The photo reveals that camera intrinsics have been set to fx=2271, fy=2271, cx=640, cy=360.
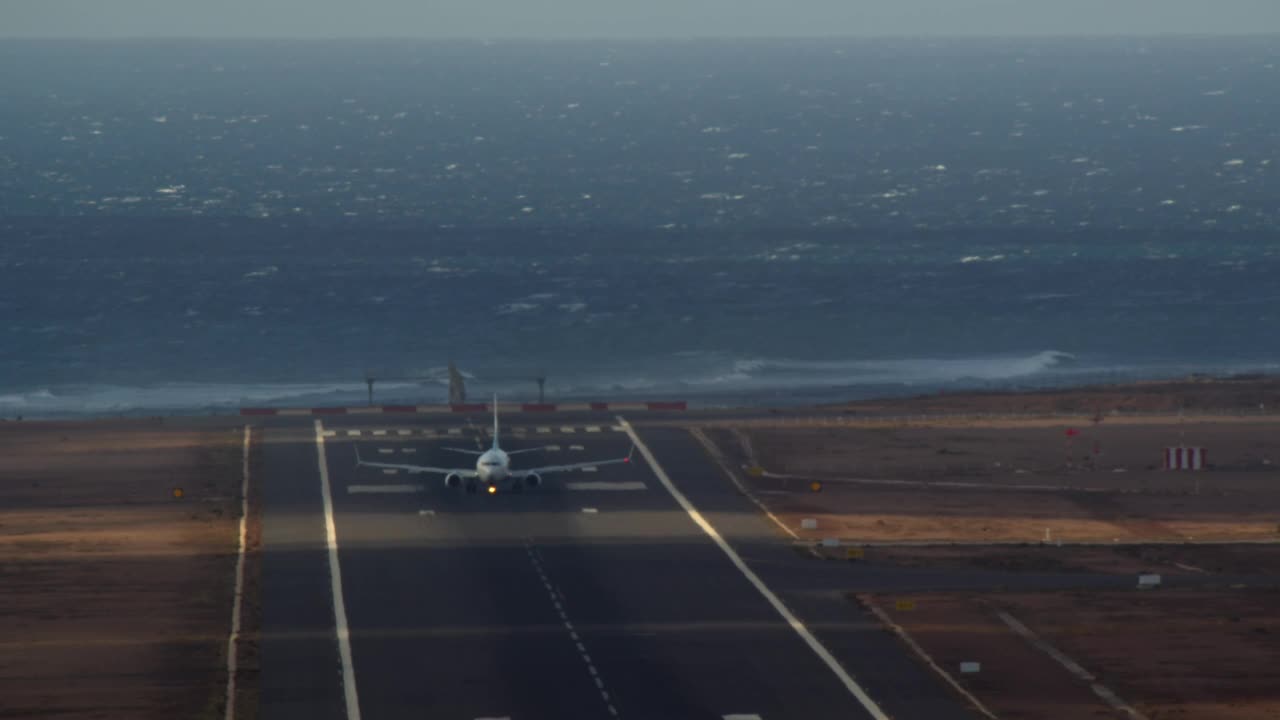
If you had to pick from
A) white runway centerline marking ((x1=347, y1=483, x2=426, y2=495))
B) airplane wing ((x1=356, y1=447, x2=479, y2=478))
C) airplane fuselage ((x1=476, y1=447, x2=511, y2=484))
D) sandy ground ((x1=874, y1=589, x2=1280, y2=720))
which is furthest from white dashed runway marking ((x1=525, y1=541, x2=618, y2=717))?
white runway centerline marking ((x1=347, y1=483, x2=426, y2=495))

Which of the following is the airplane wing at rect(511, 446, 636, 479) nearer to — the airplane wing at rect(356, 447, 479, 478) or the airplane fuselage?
the airplane fuselage

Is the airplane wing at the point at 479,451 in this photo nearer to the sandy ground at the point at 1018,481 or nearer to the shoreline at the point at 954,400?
the sandy ground at the point at 1018,481

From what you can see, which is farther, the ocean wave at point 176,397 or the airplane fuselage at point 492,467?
the ocean wave at point 176,397

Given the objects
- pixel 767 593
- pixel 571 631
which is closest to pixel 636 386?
pixel 767 593

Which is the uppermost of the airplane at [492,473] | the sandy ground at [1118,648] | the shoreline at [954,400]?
the sandy ground at [1118,648]

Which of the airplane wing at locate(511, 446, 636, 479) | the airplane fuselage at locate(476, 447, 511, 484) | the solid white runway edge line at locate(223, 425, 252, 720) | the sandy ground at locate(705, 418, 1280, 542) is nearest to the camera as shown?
the solid white runway edge line at locate(223, 425, 252, 720)

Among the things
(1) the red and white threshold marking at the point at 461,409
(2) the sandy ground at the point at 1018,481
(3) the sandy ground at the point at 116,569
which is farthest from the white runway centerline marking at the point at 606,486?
(1) the red and white threshold marking at the point at 461,409

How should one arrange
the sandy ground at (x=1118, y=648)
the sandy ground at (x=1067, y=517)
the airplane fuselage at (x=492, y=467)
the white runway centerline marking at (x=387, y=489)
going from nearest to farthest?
the sandy ground at (x=1118, y=648) → the sandy ground at (x=1067, y=517) → the airplane fuselage at (x=492, y=467) → the white runway centerline marking at (x=387, y=489)
